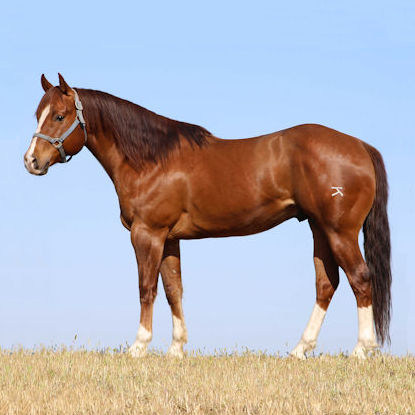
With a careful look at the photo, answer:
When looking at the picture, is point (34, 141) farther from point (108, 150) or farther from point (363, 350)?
point (363, 350)

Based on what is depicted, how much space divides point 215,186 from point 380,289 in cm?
234

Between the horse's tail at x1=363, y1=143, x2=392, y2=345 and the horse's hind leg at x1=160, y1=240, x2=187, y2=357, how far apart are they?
2361 millimetres

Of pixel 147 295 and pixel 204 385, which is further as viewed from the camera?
pixel 147 295

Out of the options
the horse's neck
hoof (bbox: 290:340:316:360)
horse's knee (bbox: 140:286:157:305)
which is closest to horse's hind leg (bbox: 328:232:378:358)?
hoof (bbox: 290:340:316:360)

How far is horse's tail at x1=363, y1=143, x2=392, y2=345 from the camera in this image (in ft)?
25.0

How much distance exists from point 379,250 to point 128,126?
11.3 ft

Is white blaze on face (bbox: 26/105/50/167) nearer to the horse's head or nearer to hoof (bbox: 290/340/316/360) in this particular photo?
the horse's head

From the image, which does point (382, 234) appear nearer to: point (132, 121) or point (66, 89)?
point (132, 121)

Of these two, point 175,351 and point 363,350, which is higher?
point 363,350

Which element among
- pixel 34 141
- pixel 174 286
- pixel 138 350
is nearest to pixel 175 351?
pixel 138 350

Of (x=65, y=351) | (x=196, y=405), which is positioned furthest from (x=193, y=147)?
(x=196, y=405)

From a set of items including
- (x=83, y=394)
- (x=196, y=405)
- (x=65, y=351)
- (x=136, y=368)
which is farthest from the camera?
(x=65, y=351)

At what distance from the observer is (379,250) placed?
773 centimetres

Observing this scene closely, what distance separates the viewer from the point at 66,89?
25.4 ft
